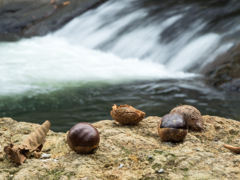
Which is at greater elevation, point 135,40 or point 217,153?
point 135,40

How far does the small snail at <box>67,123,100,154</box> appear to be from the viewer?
2.43 meters

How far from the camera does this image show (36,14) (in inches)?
594

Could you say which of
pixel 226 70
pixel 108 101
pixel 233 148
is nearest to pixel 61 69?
pixel 108 101

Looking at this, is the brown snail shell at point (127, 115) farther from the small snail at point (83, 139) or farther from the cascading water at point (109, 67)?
the cascading water at point (109, 67)

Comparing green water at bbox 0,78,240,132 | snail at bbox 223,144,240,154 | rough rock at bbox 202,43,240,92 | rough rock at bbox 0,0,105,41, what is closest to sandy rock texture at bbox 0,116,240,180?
snail at bbox 223,144,240,154

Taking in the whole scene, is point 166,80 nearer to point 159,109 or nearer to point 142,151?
point 159,109

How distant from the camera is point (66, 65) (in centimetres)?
862

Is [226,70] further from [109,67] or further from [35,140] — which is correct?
[35,140]

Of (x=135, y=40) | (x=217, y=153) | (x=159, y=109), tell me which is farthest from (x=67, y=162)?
(x=135, y=40)

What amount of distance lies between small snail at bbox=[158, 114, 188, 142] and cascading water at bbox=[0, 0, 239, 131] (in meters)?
2.32

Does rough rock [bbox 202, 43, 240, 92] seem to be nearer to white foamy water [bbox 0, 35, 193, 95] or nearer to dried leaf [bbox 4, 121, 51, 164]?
white foamy water [bbox 0, 35, 193, 95]

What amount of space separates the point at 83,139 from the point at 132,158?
0.43 meters

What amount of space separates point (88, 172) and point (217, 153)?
43.4 inches

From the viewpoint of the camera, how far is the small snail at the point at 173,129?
2.67 meters
